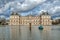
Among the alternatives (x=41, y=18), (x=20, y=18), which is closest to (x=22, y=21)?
(x=20, y=18)

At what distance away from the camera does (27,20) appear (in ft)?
172

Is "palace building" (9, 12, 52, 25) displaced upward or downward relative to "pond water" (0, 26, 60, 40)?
upward

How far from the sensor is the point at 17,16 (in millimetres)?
53750

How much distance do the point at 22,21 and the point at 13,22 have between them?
2.46m

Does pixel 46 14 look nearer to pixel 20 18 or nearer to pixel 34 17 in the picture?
pixel 34 17

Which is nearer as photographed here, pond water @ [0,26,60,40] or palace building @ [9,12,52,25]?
pond water @ [0,26,60,40]

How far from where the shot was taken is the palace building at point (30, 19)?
51.9 metres

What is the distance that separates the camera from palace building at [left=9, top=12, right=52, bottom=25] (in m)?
51.9

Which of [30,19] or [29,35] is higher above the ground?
[30,19]

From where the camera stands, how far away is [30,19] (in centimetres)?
5231

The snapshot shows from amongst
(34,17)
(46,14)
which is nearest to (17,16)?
(34,17)

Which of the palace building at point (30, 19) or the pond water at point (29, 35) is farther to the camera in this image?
the palace building at point (30, 19)

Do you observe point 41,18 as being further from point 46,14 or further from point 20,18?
point 20,18

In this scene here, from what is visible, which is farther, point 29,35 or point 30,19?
point 30,19
